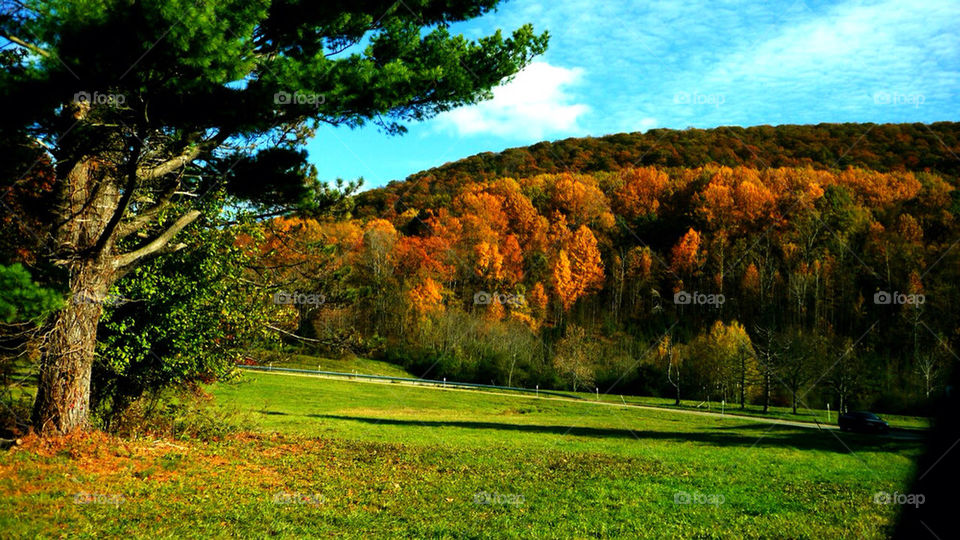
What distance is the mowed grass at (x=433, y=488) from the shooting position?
768cm

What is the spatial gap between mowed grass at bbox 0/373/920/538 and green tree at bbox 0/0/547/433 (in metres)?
2.58

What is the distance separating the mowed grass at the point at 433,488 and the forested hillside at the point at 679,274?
27548 mm

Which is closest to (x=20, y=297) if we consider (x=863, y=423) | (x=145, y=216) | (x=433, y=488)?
(x=145, y=216)

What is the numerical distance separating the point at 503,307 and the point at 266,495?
6083 cm

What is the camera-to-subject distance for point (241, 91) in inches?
387

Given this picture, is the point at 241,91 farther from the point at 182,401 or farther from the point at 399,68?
the point at 182,401

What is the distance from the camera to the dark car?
92.5 feet

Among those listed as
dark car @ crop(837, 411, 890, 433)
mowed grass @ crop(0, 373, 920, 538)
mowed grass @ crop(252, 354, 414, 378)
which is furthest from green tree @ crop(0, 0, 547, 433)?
mowed grass @ crop(252, 354, 414, 378)

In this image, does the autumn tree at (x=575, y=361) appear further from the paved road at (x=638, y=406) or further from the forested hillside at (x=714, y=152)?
the forested hillside at (x=714, y=152)

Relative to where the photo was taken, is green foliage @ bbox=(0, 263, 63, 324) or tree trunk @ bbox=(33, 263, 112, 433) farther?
tree trunk @ bbox=(33, 263, 112, 433)

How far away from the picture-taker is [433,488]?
10516 millimetres

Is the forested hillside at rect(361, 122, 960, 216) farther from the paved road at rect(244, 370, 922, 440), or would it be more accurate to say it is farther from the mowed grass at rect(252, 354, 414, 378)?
the paved road at rect(244, 370, 922, 440)

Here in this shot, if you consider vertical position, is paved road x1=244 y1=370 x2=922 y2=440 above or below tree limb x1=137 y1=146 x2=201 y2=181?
below

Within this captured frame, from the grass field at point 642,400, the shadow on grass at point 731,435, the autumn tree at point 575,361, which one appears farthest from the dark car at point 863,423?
the autumn tree at point 575,361
